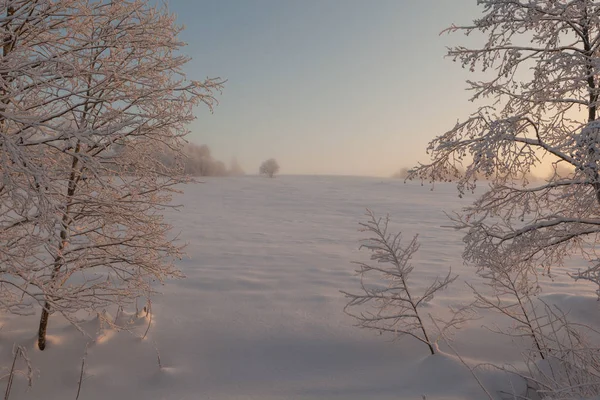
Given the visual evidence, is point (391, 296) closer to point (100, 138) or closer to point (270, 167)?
point (100, 138)

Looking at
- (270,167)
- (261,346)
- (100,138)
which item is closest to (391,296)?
(261,346)

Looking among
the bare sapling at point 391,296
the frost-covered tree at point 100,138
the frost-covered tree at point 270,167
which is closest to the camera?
the frost-covered tree at point 100,138

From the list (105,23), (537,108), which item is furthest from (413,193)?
(105,23)

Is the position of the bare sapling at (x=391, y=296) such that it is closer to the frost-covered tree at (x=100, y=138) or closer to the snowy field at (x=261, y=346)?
the snowy field at (x=261, y=346)

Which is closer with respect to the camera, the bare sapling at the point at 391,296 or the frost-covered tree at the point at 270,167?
the bare sapling at the point at 391,296

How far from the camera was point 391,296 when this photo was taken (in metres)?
6.31

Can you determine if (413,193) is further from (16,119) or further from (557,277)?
(16,119)

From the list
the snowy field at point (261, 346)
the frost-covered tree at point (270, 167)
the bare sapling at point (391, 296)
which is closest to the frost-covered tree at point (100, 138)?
the snowy field at point (261, 346)

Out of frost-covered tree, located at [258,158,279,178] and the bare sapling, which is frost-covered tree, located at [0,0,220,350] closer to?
the bare sapling

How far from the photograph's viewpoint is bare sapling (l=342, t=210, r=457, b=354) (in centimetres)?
571

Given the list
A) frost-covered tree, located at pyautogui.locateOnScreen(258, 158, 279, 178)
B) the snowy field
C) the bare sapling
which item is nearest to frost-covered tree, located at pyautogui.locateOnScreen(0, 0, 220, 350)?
the snowy field

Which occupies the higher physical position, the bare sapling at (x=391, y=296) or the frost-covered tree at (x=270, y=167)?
the frost-covered tree at (x=270, y=167)

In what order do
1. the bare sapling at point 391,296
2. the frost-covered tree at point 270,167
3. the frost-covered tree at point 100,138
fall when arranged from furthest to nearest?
1. the frost-covered tree at point 270,167
2. the bare sapling at point 391,296
3. the frost-covered tree at point 100,138

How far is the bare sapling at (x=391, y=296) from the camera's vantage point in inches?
225
